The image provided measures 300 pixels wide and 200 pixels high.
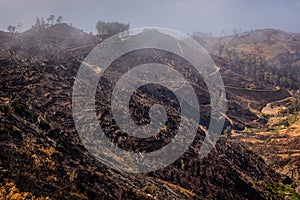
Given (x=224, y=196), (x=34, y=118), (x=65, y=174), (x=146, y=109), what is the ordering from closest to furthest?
(x=65, y=174)
(x=34, y=118)
(x=224, y=196)
(x=146, y=109)

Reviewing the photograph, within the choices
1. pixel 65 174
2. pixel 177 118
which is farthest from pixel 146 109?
pixel 65 174

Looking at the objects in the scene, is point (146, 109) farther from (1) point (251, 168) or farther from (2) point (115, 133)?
(1) point (251, 168)

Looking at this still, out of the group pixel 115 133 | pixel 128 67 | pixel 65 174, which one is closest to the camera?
pixel 65 174

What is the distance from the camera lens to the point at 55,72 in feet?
189

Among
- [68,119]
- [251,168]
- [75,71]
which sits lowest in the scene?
[251,168]

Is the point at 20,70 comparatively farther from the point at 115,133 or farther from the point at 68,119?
the point at 115,133

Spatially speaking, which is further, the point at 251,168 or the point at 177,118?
the point at 177,118

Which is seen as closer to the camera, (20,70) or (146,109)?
(20,70)

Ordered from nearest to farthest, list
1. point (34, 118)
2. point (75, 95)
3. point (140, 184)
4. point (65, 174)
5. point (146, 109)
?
1. point (65, 174)
2. point (140, 184)
3. point (34, 118)
4. point (75, 95)
5. point (146, 109)

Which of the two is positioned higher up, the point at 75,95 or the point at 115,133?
the point at 75,95

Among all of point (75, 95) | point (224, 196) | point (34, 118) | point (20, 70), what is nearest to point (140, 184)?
point (34, 118)

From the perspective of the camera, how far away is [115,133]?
4084cm

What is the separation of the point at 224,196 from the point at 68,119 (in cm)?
2181

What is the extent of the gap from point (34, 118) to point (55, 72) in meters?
29.4
